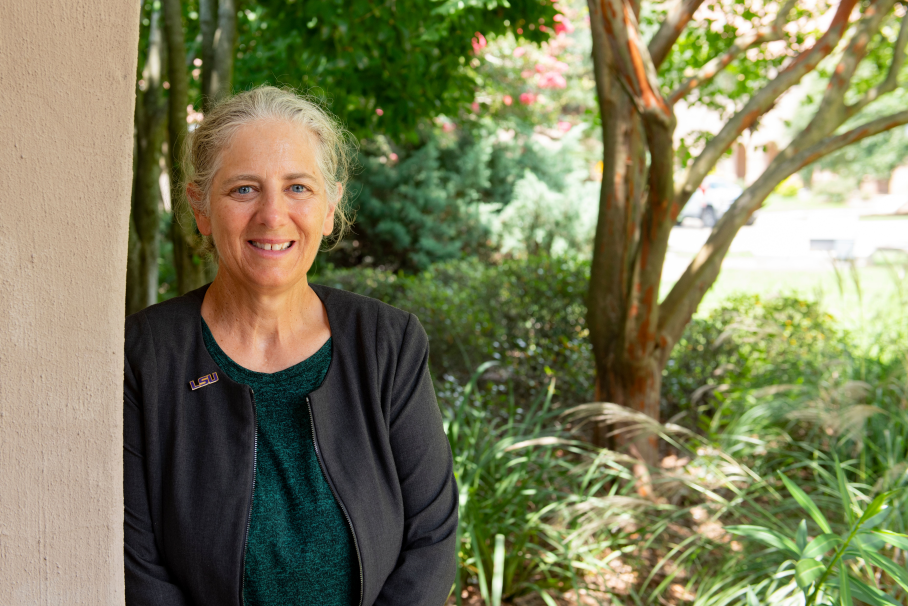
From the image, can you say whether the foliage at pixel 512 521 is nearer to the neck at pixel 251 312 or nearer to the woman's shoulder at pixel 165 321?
the neck at pixel 251 312

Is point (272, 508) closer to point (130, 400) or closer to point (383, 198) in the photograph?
point (130, 400)

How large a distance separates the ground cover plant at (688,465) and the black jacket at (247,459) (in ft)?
3.61

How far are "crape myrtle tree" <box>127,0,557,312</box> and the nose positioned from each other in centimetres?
204

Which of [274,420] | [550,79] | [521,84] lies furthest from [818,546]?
[521,84]

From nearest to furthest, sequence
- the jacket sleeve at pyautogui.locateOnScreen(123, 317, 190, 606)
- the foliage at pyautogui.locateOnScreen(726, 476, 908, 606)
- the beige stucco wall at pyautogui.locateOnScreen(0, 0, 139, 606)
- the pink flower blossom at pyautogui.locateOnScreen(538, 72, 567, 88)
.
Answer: the beige stucco wall at pyautogui.locateOnScreen(0, 0, 139, 606) → the jacket sleeve at pyautogui.locateOnScreen(123, 317, 190, 606) → the foliage at pyautogui.locateOnScreen(726, 476, 908, 606) → the pink flower blossom at pyautogui.locateOnScreen(538, 72, 567, 88)

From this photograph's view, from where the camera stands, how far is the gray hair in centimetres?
162

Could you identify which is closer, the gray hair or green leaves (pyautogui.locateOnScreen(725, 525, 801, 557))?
the gray hair

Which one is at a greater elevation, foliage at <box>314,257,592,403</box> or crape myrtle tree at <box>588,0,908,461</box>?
crape myrtle tree at <box>588,0,908,461</box>

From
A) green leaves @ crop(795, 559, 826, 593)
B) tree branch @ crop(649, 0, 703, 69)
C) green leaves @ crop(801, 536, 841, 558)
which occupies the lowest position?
green leaves @ crop(795, 559, 826, 593)

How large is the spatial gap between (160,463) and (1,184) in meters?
0.75

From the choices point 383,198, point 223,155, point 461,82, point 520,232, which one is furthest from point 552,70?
point 223,155

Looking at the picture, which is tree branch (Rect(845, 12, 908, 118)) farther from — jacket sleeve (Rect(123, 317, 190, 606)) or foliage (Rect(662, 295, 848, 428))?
jacket sleeve (Rect(123, 317, 190, 606))

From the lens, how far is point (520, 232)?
11.5 m

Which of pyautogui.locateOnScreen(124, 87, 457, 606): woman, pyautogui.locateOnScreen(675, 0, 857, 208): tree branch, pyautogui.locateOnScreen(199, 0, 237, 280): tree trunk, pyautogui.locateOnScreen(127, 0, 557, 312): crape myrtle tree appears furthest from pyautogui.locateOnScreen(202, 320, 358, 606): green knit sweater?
pyautogui.locateOnScreen(675, 0, 857, 208): tree branch
